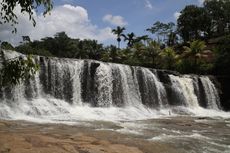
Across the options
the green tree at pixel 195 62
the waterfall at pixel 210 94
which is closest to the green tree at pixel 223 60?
the green tree at pixel 195 62

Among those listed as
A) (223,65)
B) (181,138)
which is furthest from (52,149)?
(223,65)

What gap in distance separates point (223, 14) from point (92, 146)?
67.7 metres

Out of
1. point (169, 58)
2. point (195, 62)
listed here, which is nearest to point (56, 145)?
point (195, 62)

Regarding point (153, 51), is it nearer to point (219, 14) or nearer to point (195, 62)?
point (195, 62)

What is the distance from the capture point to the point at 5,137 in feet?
37.9

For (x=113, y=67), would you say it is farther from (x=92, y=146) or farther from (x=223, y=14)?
(x=223, y=14)

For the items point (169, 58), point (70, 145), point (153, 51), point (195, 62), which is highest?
point (153, 51)

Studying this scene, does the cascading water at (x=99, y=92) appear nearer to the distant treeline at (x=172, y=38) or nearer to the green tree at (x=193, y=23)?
the distant treeline at (x=172, y=38)

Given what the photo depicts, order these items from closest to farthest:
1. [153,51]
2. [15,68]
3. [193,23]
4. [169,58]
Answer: [15,68]
[169,58]
[153,51]
[193,23]

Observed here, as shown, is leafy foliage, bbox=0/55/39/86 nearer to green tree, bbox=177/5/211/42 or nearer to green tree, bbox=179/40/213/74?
green tree, bbox=179/40/213/74

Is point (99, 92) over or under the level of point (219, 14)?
under

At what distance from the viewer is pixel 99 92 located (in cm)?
2950

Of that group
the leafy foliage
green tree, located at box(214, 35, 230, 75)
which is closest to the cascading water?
green tree, located at box(214, 35, 230, 75)

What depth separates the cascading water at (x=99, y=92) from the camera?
24766 millimetres
